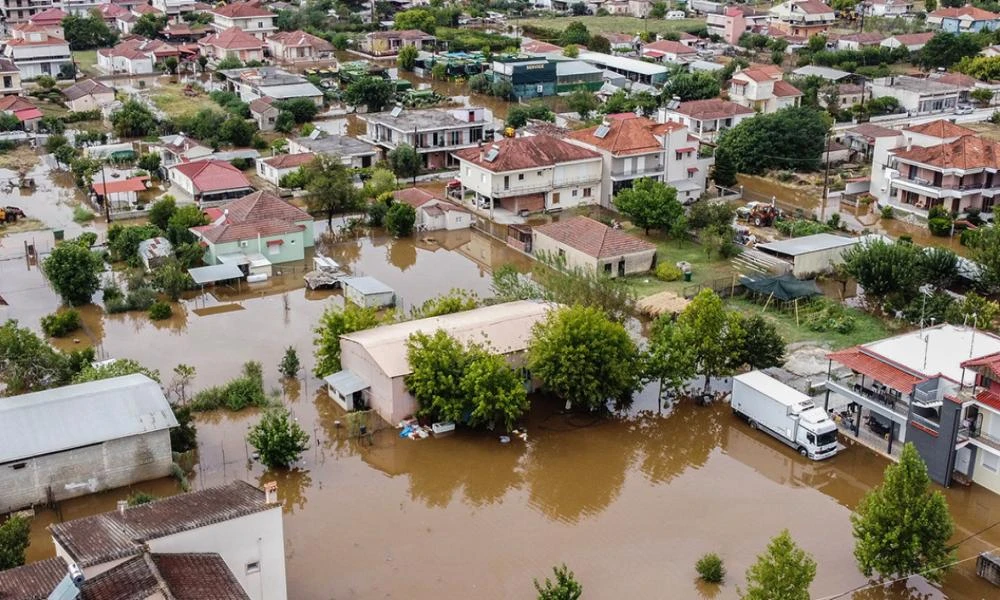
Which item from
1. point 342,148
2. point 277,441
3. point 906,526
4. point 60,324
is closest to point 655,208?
point 342,148

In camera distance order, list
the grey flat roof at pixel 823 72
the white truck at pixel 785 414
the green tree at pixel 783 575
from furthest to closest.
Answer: the grey flat roof at pixel 823 72, the white truck at pixel 785 414, the green tree at pixel 783 575

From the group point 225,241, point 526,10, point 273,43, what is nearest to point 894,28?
point 526,10

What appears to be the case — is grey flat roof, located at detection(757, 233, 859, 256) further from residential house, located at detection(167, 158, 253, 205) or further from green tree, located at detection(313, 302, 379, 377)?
residential house, located at detection(167, 158, 253, 205)

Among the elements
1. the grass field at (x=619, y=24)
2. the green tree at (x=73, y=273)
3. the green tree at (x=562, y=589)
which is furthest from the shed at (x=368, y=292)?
Result: the grass field at (x=619, y=24)

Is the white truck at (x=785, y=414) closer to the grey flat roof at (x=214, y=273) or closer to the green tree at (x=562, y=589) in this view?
the green tree at (x=562, y=589)

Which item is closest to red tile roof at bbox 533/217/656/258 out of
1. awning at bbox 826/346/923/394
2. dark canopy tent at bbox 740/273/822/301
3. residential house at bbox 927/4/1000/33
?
dark canopy tent at bbox 740/273/822/301

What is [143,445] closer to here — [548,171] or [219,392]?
→ [219,392]
